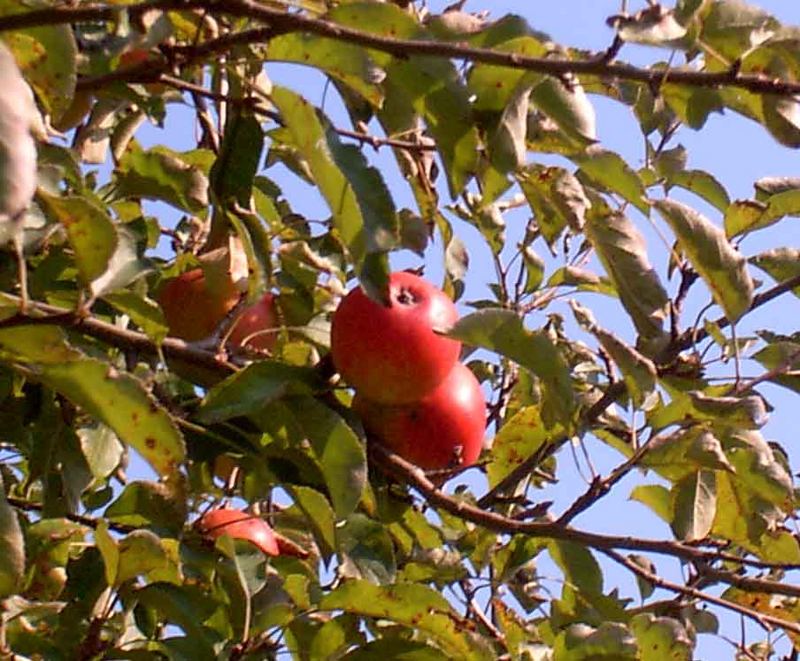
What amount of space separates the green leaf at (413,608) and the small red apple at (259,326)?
0.37 metres

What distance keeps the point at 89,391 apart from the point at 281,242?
0.55m

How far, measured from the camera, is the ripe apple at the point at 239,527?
1.73 m

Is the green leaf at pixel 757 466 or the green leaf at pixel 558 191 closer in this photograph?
the green leaf at pixel 558 191

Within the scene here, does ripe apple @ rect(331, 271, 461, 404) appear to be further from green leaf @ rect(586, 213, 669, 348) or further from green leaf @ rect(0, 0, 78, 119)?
green leaf @ rect(0, 0, 78, 119)

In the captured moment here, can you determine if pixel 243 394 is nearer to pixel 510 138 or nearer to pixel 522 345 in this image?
pixel 522 345

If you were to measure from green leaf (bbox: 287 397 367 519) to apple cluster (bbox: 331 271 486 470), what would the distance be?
0.09m

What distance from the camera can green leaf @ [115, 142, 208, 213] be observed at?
177 centimetres

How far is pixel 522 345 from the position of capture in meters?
1.42

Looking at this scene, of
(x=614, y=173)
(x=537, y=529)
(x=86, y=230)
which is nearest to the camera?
(x=86, y=230)

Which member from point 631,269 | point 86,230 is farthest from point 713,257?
point 86,230

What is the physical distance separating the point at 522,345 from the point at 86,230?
447 mm

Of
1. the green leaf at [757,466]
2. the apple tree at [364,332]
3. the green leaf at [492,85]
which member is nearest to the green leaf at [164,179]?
the apple tree at [364,332]

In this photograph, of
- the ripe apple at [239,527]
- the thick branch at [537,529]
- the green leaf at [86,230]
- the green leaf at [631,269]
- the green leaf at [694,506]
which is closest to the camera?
the green leaf at [86,230]

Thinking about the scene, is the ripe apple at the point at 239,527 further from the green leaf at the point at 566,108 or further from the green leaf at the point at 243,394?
the green leaf at the point at 566,108
